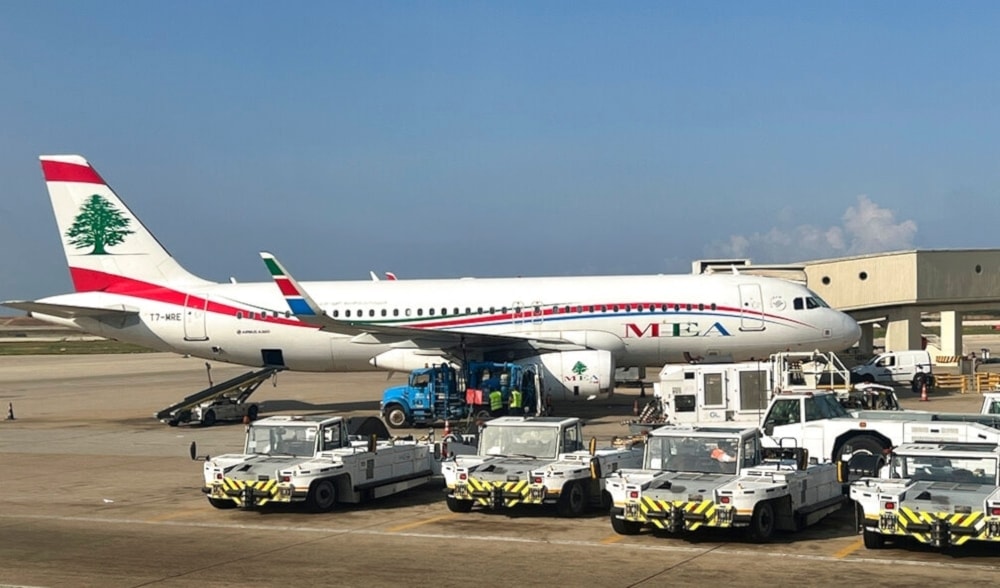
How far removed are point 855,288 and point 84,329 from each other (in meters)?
37.2

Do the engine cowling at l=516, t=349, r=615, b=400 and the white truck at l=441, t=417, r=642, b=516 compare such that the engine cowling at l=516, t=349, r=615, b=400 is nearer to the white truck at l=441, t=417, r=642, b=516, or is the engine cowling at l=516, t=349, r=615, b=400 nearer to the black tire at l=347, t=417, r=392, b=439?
the black tire at l=347, t=417, r=392, b=439

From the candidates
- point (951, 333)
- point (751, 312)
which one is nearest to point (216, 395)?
point (751, 312)

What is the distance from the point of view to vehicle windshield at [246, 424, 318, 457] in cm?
2136

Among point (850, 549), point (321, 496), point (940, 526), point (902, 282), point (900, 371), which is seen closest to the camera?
point (940, 526)

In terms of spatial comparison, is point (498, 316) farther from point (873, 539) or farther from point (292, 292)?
point (873, 539)

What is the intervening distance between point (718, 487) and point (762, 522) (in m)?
0.85

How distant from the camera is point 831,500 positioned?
18734 millimetres

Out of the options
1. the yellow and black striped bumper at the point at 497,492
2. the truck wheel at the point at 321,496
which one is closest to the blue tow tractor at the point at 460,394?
the truck wheel at the point at 321,496

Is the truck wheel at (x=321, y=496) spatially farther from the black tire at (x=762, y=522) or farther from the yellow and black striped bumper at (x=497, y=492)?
the black tire at (x=762, y=522)

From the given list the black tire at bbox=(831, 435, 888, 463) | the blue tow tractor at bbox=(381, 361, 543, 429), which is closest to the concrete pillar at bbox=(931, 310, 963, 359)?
the blue tow tractor at bbox=(381, 361, 543, 429)

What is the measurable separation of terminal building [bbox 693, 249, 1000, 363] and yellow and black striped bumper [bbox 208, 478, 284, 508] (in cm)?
3777

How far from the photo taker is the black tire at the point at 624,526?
17344mm

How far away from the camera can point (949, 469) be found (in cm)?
1652

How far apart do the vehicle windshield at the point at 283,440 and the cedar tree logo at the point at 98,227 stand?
2497 cm
